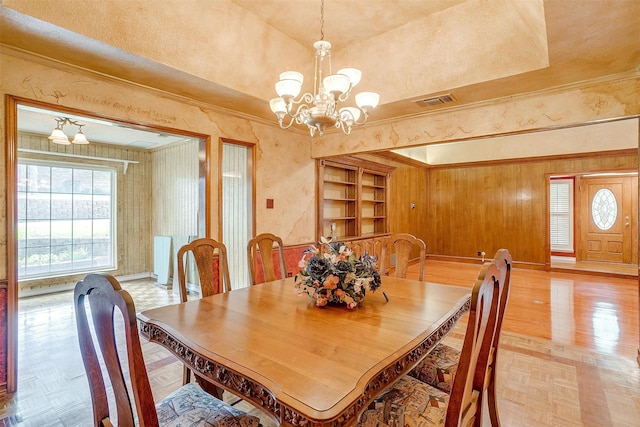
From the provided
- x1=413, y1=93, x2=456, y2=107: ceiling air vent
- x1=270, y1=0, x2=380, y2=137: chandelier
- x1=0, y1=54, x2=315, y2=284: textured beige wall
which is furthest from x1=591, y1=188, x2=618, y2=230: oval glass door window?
x1=270, y1=0, x2=380, y2=137: chandelier

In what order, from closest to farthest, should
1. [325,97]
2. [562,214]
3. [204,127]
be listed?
[325,97], [204,127], [562,214]

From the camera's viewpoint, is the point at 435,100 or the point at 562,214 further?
the point at 562,214

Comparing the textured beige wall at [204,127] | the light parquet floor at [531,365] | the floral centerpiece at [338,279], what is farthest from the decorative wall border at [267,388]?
the textured beige wall at [204,127]

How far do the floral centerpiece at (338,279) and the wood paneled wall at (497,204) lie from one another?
22.7 ft

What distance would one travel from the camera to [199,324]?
158 centimetres

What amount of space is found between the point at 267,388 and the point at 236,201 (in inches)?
134

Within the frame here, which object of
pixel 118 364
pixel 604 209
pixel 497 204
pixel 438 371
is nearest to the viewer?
pixel 118 364

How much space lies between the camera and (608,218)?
7707 mm

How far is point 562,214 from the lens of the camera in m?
8.50

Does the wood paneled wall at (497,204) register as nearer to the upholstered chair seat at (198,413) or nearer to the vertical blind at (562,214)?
the vertical blind at (562,214)

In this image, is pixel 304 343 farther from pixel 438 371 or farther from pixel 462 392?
pixel 438 371

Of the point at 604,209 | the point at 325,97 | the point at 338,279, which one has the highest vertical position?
the point at 325,97

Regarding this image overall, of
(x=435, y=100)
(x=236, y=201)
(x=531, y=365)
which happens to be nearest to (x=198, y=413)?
(x=531, y=365)

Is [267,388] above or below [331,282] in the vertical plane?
below
